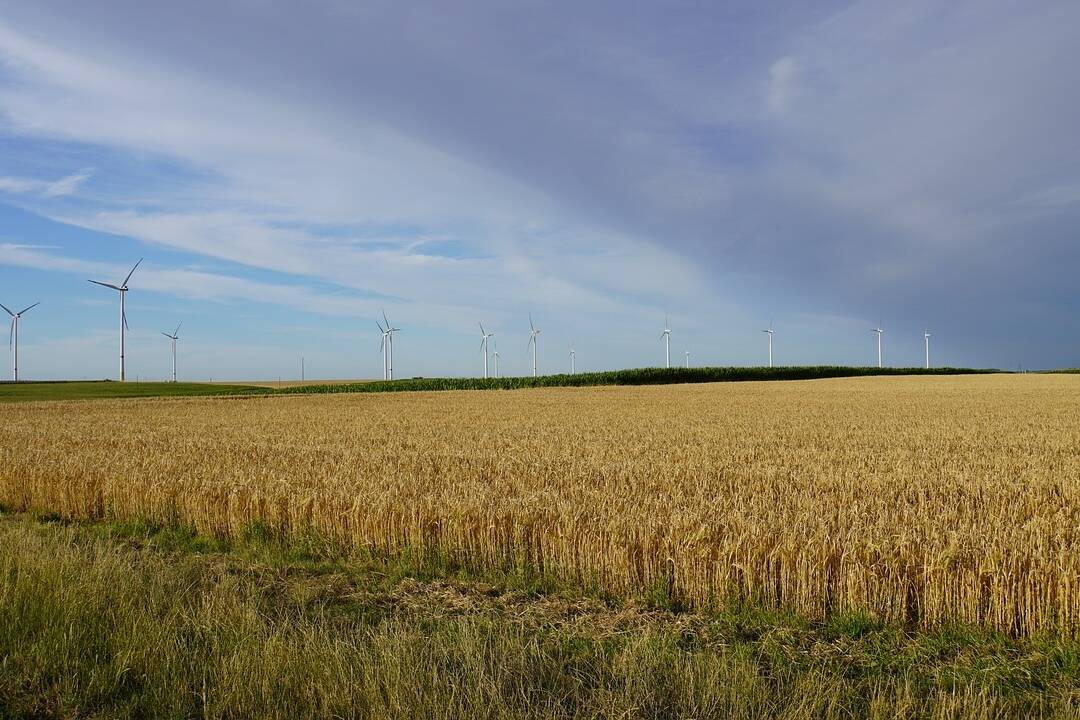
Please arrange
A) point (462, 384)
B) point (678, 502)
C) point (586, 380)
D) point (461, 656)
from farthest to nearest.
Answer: point (586, 380)
point (462, 384)
point (678, 502)
point (461, 656)

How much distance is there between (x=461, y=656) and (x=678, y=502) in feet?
15.6

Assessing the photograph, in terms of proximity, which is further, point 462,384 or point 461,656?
point 462,384

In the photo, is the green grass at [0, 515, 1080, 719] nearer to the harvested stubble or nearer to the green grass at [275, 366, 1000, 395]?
the harvested stubble

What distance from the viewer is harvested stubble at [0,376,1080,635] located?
7.10 m

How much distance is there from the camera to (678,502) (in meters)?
9.90

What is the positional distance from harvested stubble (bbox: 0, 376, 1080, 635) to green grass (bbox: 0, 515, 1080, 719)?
389 mm

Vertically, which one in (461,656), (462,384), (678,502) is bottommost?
(461,656)

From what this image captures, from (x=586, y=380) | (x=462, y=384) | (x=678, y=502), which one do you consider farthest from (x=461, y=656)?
(x=586, y=380)

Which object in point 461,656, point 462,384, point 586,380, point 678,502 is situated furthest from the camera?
point 586,380

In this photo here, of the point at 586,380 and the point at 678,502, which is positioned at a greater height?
the point at 586,380

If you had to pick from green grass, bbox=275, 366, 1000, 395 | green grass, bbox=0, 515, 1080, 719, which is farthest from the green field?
green grass, bbox=0, 515, 1080, 719

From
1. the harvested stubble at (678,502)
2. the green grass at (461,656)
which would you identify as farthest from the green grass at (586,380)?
the green grass at (461,656)

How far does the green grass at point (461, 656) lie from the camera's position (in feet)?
16.9

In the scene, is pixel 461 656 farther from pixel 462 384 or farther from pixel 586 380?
pixel 586 380
